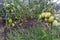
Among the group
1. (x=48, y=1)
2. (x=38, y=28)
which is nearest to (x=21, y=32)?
(x=38, y=28)

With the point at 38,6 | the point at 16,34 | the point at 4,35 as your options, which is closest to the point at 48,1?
the point at 38,6

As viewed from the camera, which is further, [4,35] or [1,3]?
[1,3]

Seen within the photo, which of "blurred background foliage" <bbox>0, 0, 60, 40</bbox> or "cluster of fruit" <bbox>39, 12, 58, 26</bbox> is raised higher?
"cluster of fruit" <bbox>39, 12, 58, 26</bbox>

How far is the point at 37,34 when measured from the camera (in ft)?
5.91

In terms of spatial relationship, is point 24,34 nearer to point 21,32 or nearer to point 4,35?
point 21,32

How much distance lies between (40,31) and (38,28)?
4 cm

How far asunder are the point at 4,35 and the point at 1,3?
7.17 ft

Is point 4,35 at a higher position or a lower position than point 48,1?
lower

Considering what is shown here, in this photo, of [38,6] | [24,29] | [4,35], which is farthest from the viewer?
[38,6]

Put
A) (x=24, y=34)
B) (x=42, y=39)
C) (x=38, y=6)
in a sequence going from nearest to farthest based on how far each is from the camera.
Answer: (x=42, y=39)
(x=24, y=34)
(x=38, y=6)

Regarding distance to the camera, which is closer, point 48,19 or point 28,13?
point 48,19

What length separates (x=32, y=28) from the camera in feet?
6.18

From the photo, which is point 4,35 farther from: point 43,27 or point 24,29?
point 43,27

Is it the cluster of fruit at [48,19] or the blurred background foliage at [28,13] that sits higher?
the cluster of fruit at [48,19]
